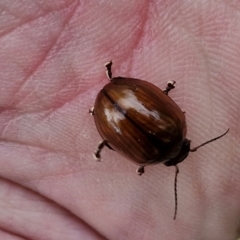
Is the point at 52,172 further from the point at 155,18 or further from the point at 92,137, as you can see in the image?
the point at 155,18

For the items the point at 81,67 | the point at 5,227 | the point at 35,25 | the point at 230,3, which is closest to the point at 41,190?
the point at 5,227

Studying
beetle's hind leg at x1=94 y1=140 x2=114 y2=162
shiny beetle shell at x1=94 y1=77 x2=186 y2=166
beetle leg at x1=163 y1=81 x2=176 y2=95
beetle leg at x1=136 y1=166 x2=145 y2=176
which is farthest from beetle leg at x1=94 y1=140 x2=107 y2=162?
beetle leg at x1=163 y1=81 x2=176 y2=95

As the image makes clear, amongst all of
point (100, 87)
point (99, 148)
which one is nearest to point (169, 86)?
→ point (100, 87)

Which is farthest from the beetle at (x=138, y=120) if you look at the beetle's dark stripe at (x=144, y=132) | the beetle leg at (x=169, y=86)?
the beetle leg at (x=169, y=86)

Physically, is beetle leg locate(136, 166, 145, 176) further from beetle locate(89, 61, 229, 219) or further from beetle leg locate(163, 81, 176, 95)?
beetle leg locate(163, 81, 176, 95)

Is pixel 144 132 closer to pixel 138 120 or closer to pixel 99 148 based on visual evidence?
pixel 138 120

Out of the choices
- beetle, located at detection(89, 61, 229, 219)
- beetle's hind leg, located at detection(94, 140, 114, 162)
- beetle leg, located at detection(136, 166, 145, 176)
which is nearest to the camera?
beetle, located at detection(89, 61, 229, 219)

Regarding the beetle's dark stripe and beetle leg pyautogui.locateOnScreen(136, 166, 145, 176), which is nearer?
the beetle's dark stripe
